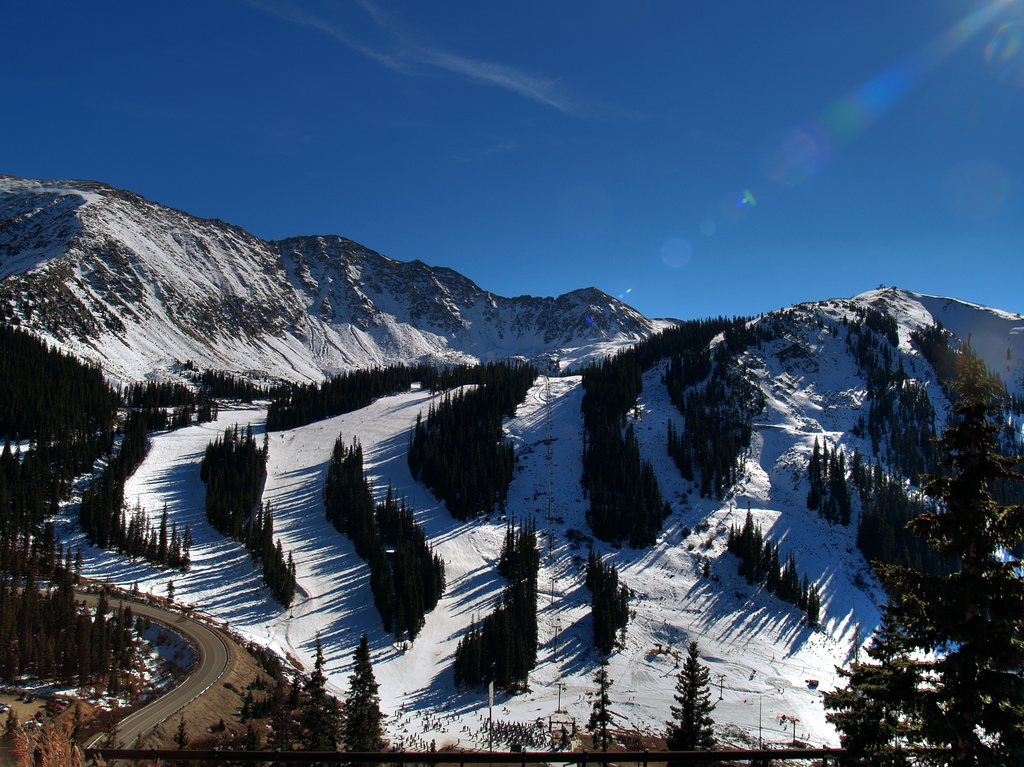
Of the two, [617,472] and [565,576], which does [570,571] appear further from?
[617,472]

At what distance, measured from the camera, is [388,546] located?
11350cm

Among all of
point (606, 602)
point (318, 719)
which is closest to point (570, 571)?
point (606, 602)

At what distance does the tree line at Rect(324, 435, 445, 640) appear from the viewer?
3666 inches

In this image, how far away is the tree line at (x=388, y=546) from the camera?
93125 millimetres

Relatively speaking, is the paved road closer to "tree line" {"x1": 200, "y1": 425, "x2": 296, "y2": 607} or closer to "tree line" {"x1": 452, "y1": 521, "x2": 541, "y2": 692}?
"tree line" {"x1": 200, "y1": 425, "x2": 296, "y2": 607}

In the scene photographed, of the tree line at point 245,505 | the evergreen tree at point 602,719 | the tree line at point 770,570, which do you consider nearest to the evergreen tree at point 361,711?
the evergreen tree at point 602,719

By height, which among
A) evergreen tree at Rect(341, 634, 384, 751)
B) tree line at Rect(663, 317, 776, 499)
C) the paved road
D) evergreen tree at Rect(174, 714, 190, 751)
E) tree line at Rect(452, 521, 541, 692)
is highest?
tree line at Rect(663, 317, 776, 499)

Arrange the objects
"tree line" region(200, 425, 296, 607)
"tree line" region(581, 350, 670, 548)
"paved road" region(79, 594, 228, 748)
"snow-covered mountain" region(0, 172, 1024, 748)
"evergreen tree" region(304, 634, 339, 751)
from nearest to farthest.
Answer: "evergreen tree" region(304, 634, 339, 751), "paved road" region(79, 594, 228, 748), "snow-covered mountain" region(0, 172, 1024, 748), "tree line" region(200, 425, 296, 607), "tree line" region(581, 350, 670, 548)

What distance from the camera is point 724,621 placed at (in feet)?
338

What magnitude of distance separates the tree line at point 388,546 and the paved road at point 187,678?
2808 cm

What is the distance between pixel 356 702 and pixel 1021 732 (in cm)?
4025

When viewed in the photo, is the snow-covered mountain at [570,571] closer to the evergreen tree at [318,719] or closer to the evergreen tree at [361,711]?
the evergreen tree at [361,711]

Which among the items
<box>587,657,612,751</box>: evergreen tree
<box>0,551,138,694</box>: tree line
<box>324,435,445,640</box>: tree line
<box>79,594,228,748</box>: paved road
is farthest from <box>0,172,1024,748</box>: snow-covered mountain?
<box>0,551,138,694</box>: tree line

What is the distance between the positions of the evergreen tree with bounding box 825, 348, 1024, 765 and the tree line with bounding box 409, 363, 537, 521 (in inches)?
4815
